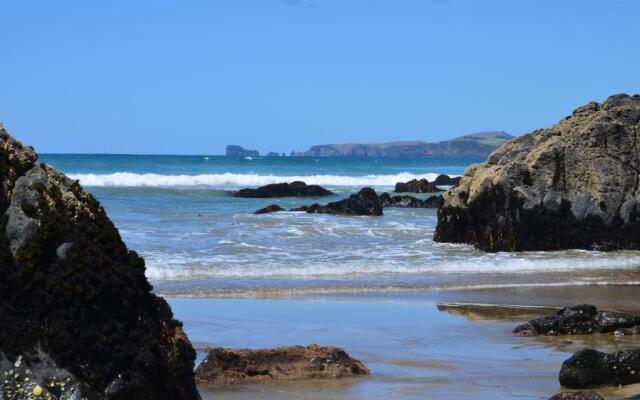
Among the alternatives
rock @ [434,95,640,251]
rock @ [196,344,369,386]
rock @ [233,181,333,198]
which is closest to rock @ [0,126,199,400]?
rock @ [196,344,369,386]

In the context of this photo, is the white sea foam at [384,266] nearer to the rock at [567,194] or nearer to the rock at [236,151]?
the rock at [567,194]

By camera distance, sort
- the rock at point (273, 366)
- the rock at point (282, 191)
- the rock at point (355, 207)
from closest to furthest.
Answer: the rock at point (273, 366) < the rock at point (355, 207) < the rock at point (282, 191)

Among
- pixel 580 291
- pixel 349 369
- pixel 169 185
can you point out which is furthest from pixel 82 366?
pixel 169 185

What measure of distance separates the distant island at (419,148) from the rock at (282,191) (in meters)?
114

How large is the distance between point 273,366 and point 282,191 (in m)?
35.1

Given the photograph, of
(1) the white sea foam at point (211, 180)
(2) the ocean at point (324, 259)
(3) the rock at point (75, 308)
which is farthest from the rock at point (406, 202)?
(3) the rock at point (75, 308)

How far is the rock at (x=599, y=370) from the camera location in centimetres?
693

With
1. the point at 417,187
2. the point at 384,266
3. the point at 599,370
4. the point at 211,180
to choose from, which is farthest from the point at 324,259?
the point at 211,180

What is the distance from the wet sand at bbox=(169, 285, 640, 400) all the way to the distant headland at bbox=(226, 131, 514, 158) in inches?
5660

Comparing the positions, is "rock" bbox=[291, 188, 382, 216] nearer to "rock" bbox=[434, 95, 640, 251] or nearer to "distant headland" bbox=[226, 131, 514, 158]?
"rock" bbox=[434, 95, 640, 251]

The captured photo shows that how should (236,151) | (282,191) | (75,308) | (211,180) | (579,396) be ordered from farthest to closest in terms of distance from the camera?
(236,151)
(211,180)
(282,191)
(579,396)
(75,308)

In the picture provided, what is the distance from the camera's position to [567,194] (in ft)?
60.5

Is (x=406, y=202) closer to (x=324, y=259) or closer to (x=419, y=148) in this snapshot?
(x=324, y=259)

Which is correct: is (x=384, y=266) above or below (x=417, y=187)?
below
